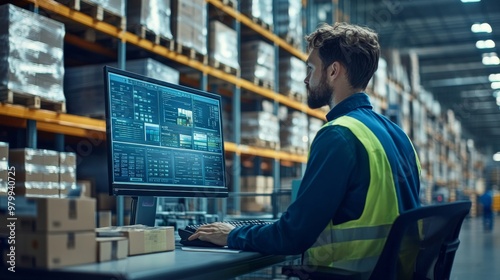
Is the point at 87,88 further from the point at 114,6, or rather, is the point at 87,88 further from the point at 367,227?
the point at 367,227

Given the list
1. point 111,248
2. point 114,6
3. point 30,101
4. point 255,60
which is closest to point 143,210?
point 111,248

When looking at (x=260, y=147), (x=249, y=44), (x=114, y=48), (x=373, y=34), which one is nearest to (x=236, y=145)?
(x=260, y=147)

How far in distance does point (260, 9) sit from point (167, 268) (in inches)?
262

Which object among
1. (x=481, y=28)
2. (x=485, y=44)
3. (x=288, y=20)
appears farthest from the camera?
(x=485, y=44)

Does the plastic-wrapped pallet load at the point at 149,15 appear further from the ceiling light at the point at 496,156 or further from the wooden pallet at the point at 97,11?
the ceiling light at the point at 496,156

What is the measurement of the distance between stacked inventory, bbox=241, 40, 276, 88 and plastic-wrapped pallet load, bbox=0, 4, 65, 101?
3776mm

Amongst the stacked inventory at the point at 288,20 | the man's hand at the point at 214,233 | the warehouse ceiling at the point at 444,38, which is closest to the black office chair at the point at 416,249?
the man's hand at the point at 214,233

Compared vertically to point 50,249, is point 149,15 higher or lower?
higher

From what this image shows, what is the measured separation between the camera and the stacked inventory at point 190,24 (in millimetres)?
6090

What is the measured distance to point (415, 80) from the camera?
55.1ft

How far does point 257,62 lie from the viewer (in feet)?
26.3

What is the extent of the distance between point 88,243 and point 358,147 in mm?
986

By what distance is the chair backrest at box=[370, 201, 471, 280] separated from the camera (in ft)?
6.27

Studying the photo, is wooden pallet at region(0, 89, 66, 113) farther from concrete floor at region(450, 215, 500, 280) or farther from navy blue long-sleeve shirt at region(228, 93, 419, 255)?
concrete floor at region(450, 215, 500, 280)
